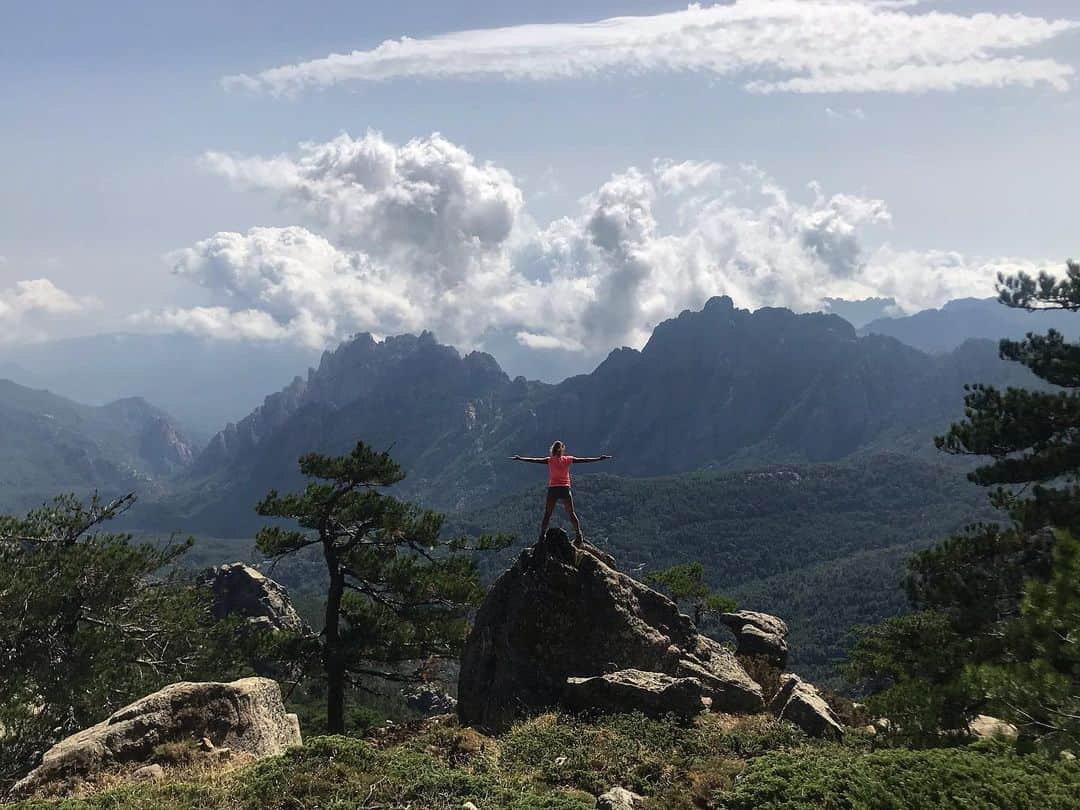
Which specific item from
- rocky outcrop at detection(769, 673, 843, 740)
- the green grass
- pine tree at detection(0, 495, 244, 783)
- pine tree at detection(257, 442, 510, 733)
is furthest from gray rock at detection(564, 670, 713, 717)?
pine tree at detection(0, 495, 244, 783)

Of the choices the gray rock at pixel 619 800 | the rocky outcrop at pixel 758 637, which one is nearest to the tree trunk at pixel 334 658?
the rocky outcrop at pixel 758 637

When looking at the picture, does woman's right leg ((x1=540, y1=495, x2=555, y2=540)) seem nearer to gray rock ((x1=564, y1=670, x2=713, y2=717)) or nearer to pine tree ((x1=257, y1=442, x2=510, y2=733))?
gray rock ((x1=564, y1=670, x2=713, y2=717))

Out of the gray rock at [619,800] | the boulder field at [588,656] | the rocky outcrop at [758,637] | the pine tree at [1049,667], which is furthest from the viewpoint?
the rocky outcrop at [758,637]

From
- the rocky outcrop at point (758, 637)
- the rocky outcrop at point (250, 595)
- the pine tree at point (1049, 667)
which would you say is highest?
the pine tree at point (1049, 667)

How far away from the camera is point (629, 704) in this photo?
1867 cm

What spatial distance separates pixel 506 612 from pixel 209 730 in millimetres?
9272

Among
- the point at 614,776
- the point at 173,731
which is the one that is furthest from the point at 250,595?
the point at 614,776

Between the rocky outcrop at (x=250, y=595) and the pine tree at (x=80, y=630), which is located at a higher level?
the pine tree at (x=80, y=630)

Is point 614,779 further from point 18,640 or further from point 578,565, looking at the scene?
point 18,640

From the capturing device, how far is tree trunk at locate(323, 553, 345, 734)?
29.4m

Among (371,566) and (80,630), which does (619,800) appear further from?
(80,630)

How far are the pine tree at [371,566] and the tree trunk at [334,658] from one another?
4 centimetres

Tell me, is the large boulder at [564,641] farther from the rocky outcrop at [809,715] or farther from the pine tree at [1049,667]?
the pine tree at [1049,667]

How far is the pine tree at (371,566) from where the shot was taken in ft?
99.5
